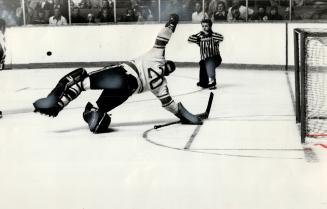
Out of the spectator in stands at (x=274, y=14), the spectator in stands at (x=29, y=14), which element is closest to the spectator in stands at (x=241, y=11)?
the spectator in stands at (x=274, y=14)

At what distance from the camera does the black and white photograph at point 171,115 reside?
3713 mm

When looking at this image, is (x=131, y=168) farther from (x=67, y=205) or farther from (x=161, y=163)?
(x=67, y=205)

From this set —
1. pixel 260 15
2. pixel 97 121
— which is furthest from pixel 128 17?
pixel 97 121

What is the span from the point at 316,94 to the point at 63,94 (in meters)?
3.43

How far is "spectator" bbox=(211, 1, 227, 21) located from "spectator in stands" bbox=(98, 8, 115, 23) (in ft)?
5.56

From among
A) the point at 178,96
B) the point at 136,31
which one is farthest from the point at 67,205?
the point at 136,31

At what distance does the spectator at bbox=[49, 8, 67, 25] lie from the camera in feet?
37.9

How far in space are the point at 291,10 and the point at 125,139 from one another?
20.2 ft

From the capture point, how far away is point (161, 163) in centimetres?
443

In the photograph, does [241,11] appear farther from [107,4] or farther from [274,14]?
[107,4]

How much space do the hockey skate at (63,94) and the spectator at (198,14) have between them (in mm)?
5792

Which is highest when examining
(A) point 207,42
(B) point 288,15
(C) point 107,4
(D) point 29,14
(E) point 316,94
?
(C) point 107,4

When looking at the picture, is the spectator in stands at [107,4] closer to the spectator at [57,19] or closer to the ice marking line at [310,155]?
the spectator at [57,19]

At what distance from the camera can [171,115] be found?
6.57 m
